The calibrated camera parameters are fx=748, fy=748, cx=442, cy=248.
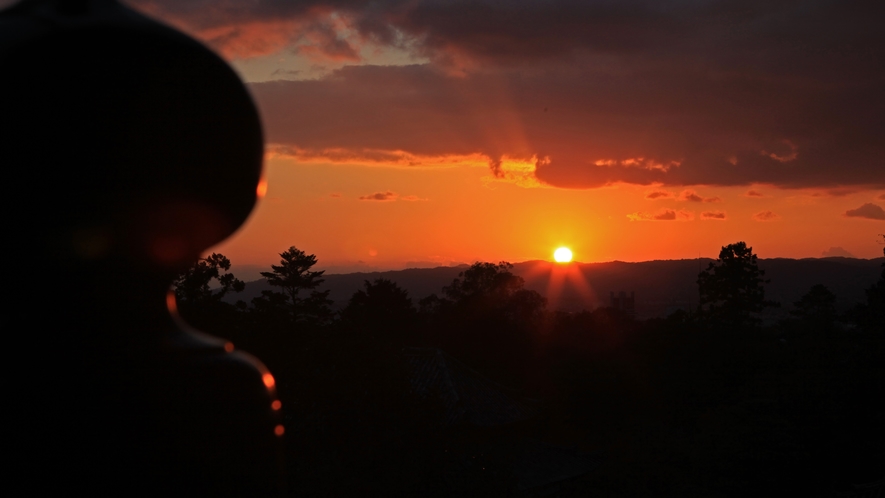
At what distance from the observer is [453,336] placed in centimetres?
6588

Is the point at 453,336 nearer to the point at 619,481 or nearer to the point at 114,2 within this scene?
the point at 619,481

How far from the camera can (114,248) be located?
106cm

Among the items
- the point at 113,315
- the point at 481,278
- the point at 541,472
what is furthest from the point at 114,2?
the point at 481,278

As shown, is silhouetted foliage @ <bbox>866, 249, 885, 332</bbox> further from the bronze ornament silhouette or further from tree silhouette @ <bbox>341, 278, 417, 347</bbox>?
the bronze ornament silhouette

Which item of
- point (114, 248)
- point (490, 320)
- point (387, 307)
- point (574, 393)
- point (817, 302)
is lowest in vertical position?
point (574, 393)

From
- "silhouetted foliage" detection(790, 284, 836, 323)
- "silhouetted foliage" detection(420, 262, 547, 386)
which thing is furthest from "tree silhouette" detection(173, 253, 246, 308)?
"silhouetted foliage" detection(790, 284, 836, 323)

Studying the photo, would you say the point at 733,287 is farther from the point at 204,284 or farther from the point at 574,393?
the point at 204,284

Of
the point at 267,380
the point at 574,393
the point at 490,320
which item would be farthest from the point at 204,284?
the point at 490,320

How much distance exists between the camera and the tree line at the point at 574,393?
1741 centimetres

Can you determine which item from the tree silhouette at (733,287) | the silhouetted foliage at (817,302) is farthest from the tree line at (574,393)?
the silhouetted foliage at (817,302)

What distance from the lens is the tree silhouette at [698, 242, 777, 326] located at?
91625 mm

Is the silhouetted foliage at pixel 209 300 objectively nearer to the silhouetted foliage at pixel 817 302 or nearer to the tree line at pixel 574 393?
the tree line at pixel 574 393

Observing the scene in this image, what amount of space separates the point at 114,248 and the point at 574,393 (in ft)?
165

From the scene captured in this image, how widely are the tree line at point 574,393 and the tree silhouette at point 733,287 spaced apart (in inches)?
673
